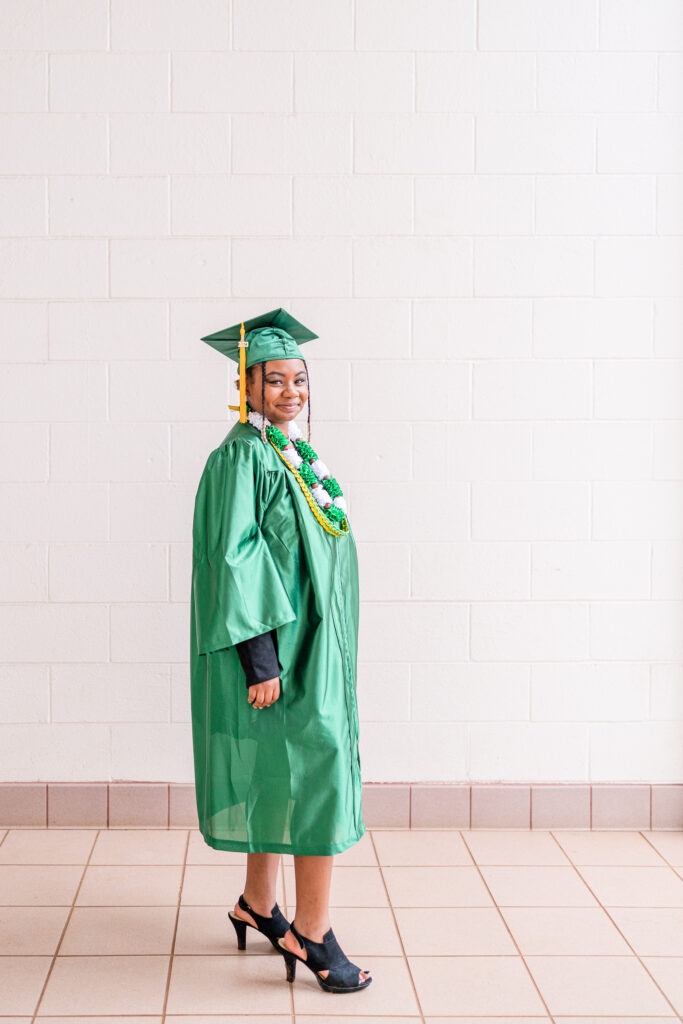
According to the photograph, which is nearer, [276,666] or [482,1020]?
[482,1020]

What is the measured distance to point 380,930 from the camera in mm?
2549

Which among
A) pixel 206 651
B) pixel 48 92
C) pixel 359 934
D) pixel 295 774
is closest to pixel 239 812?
pixel 295 774

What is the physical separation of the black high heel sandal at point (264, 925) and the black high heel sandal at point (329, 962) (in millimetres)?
108

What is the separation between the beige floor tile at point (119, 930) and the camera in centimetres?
244

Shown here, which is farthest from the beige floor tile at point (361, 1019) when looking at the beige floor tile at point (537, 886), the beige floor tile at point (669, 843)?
the beige floor tile at point (669, 843)

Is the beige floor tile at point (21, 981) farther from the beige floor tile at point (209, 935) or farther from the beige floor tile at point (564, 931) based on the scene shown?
the beige floor tile at point (564, 931)

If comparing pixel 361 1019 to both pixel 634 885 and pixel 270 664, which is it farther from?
pixel 634 885

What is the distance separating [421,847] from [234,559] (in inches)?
54.7

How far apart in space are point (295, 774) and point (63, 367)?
5.33 feet

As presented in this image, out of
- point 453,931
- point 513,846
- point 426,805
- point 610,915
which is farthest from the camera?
point 426,805

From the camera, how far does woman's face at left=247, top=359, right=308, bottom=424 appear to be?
7.75ft

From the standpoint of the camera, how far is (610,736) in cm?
332

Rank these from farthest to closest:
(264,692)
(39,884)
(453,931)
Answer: (39,884)
(453,931)
(264,692)

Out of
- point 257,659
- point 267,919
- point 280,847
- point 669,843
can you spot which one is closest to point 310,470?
point 257,659
